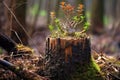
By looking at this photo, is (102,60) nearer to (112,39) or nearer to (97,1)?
(112,39)

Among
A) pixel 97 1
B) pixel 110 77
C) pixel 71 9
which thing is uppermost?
pixel 97 1

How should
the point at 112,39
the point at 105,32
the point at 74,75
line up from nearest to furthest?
the point at 74,75 < the point at 112,39 < the point at 105,32

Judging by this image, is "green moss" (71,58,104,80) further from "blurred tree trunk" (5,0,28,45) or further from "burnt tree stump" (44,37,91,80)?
"blurred tree trunk" (5,0,28,45)

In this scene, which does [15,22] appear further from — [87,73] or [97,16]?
[97,16]

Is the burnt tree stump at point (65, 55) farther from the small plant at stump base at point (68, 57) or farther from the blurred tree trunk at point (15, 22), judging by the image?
the blurred tree trunk at point (15, 22)

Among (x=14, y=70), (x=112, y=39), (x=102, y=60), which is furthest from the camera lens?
(x=112, y=39)

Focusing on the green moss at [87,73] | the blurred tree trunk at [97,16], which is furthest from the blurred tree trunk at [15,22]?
the blurred tree trunk at [97,16]

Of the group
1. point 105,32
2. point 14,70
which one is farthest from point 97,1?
point 14,70
